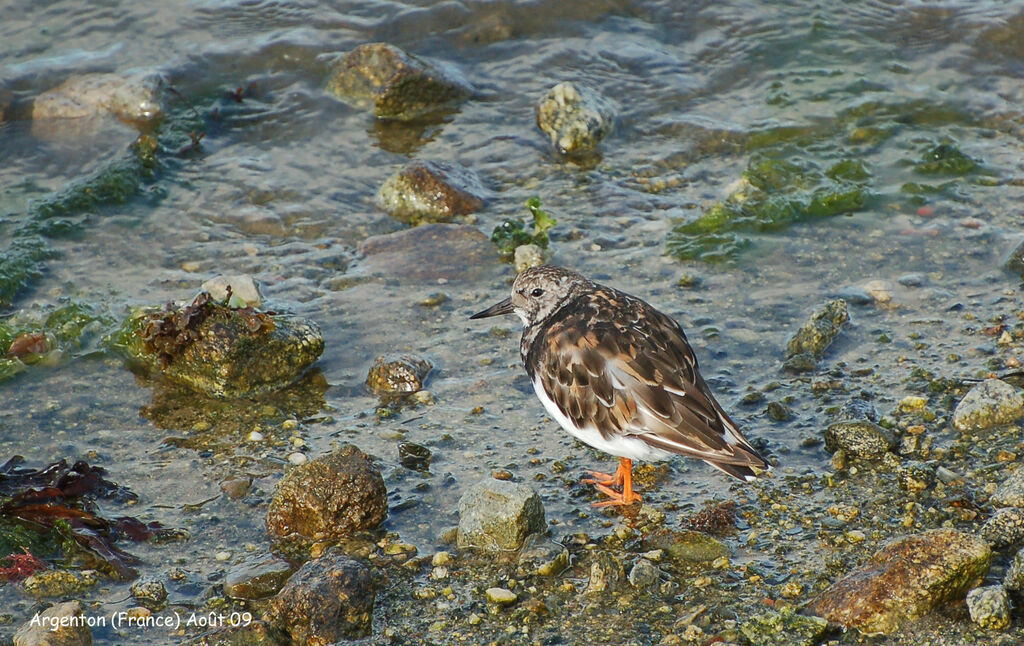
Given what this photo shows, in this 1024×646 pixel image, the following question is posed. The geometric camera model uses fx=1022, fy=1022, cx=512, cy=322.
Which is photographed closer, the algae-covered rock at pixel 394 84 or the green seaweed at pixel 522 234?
the green seaweed at pixel 522 234

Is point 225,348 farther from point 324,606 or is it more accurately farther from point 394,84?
point 394,84

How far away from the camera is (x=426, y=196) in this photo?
638cm

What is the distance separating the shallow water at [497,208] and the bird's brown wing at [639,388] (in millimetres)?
383

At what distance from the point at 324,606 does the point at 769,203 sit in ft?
13.0

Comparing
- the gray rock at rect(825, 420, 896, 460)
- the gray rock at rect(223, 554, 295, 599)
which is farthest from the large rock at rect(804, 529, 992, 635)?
the gray rock at rect(223, 554, 295, 599)

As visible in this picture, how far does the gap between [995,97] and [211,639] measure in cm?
644

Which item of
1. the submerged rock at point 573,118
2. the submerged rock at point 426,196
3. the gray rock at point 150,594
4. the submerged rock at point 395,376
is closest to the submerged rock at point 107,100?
the submerged rock at point 426,196

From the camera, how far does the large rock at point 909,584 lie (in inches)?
125

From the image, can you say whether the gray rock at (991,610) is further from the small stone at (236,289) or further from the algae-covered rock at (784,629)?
the small stone at (236,289)

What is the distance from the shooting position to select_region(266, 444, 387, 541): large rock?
12.5 feet

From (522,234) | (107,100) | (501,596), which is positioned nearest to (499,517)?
(501,596)

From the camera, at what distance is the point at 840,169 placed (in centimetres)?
651

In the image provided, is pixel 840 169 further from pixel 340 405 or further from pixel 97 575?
pixel 97 575

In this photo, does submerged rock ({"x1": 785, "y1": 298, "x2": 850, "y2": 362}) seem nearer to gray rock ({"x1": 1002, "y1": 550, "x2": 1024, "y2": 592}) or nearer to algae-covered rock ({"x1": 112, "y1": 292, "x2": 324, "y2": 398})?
gray rock ({"x1": 1002, "y1": 550, "x2": 1024, "y2": 592})
